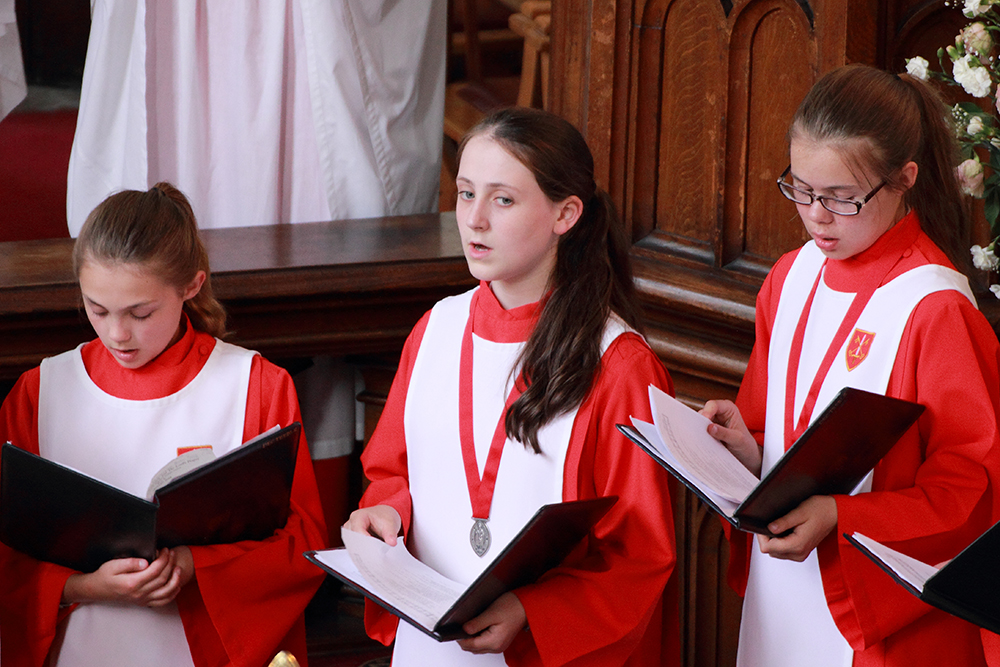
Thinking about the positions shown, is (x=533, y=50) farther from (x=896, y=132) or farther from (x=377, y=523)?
(x=377, y=523)

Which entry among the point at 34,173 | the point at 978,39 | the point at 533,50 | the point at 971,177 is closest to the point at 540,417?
the point at 971,177

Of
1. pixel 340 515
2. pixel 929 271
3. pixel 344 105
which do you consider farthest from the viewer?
pixel 344 105

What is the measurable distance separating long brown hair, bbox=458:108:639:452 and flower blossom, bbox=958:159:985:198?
1.98ft

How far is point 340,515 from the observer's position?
3203 mm

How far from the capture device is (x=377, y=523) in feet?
6.36

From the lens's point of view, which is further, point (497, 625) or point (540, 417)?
point (540, 417)

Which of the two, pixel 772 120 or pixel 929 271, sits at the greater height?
pixel 772 120

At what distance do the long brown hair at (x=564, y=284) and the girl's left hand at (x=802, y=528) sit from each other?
36 centimetres

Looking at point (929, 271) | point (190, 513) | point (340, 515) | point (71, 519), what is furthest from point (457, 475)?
point (340, 515)

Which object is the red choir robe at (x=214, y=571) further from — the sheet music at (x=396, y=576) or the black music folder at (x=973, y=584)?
the black music folder at (x=973, y=584)

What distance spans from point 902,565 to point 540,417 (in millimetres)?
589

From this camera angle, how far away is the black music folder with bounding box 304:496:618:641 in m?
1.57

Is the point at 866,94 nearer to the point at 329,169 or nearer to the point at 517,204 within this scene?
the point at 517,204

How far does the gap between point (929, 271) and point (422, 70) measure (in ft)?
7.01
